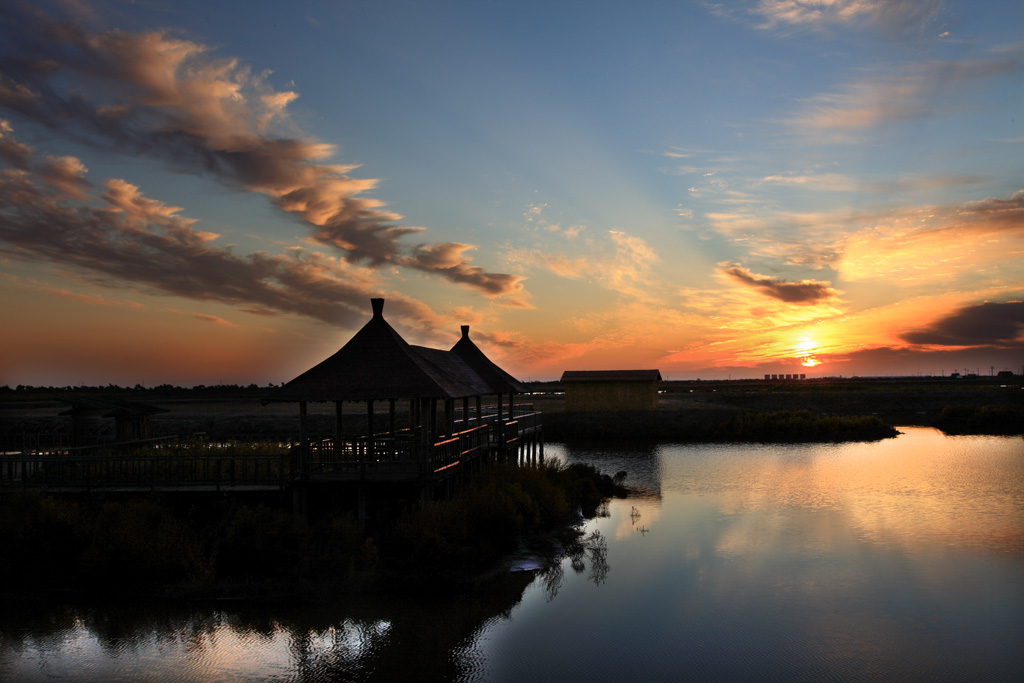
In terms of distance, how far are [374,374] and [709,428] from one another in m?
41.3

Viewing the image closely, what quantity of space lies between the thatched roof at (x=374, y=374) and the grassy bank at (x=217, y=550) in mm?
3001

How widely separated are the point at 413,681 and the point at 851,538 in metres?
15.5

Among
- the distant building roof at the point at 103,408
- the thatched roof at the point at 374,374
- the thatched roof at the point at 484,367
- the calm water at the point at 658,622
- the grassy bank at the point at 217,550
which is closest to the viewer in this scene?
the calm water at the point at 658,622

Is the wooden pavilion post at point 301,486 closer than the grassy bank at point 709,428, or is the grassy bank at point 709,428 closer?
the wooden pavilion post at point 301,486

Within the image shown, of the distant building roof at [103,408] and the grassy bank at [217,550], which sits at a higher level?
the distant building roof at [103,408]

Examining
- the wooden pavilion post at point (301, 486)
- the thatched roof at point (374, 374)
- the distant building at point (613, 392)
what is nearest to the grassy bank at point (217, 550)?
the wooden pavilion post at point (301, 486)

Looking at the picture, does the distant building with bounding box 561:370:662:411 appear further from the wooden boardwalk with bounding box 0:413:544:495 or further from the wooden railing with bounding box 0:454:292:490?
the wooden railing with bounding box 0:454:292:490

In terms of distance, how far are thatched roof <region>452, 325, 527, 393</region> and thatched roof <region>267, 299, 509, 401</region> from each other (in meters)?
7.39

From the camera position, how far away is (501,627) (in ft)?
46.8

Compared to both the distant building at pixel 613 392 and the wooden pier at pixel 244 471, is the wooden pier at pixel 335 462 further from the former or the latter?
the distant building at pixel 613 392

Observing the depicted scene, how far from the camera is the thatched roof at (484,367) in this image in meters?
29.4

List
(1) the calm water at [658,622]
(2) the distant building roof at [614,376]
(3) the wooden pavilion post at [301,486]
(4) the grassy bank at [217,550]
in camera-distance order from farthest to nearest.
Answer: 1. (2) the distant building roof at [614,376]
2. (3) the wooden pavilion post at [301,486]
3. (4) the grassy bank at [217,550]
4. (1) the calm water at [658,622]

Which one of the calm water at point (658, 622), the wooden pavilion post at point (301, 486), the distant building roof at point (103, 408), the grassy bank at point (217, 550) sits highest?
the distant building roof at point (103, 408)

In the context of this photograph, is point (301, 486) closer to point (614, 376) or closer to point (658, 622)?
point (658, 622)
